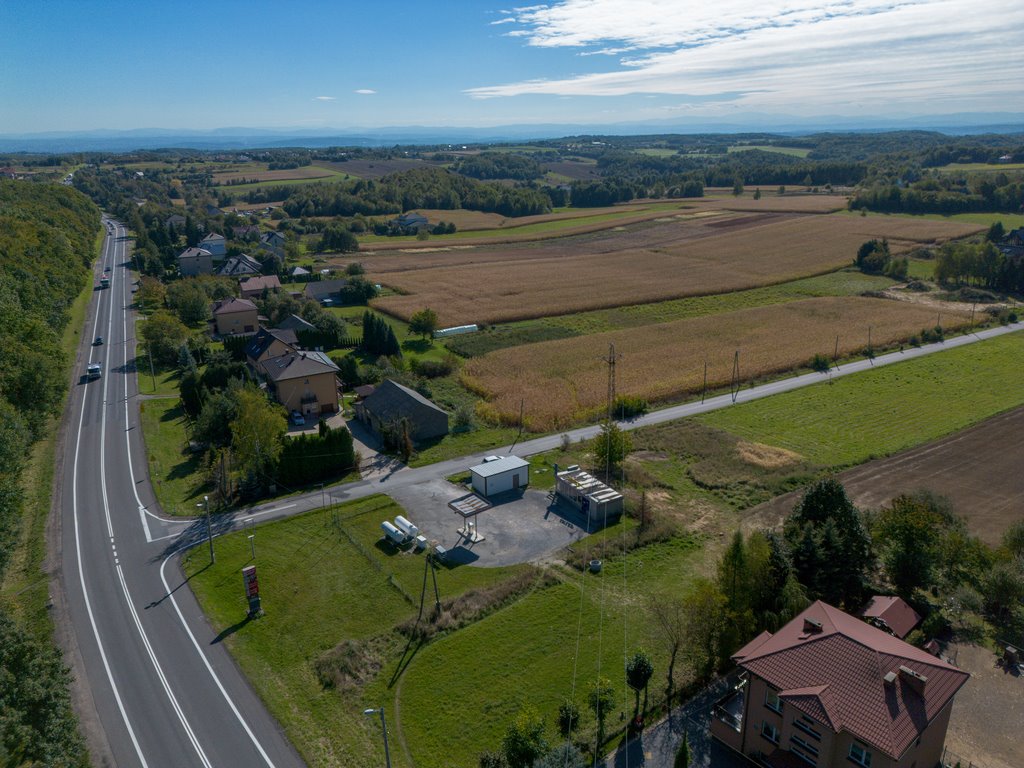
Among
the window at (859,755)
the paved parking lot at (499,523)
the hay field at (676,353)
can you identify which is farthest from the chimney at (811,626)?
the hay field at (676,353)

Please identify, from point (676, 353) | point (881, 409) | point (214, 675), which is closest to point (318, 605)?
point (214, 675)

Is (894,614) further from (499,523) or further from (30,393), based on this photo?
(30,393)

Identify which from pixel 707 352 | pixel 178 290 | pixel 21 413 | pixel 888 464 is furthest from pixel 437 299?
pixel 888 464

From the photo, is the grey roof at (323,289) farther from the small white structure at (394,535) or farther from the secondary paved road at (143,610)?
the small white structure at (394,535)

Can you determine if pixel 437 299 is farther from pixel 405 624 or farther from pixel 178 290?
pixel 405 624

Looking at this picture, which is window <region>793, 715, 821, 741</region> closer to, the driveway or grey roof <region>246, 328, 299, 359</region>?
the driveway
